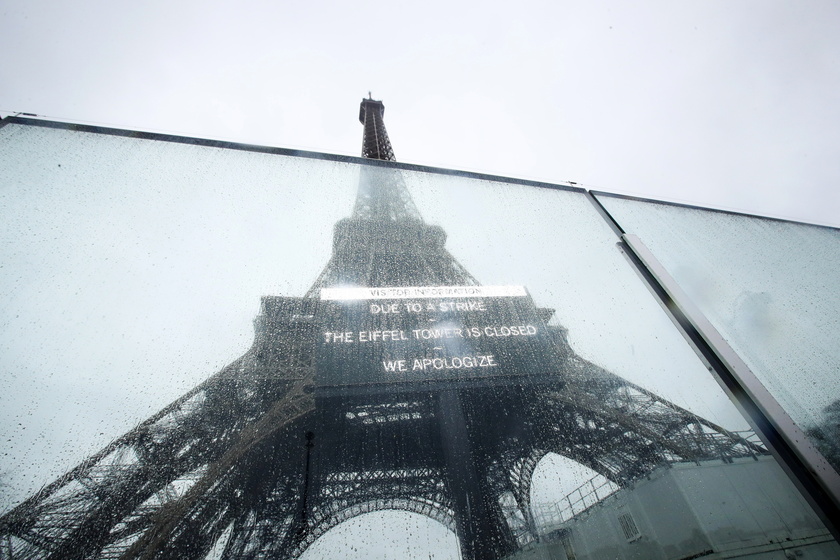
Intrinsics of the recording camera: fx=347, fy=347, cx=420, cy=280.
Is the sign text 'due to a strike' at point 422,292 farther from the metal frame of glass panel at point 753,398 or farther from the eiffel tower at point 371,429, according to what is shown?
the metal frame of glass panel at point 753,398

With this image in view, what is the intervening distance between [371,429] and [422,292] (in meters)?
9.38

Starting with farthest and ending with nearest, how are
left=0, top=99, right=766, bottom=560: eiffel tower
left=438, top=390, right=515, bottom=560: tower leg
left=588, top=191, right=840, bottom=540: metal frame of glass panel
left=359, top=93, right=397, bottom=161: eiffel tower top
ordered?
left=359, top=93, right=397, bottom=161: eiffel tower top, left=438, top=390, right=515, bottom=560: tower leg, left=0, top=99, right=766, bottom=560: eiffel tower, left=588, top=191, right=840, bottom=540: metal frame of glass panel

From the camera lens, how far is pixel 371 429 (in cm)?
1131

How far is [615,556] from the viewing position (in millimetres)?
8727

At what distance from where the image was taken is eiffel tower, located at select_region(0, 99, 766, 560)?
5652 millimetres

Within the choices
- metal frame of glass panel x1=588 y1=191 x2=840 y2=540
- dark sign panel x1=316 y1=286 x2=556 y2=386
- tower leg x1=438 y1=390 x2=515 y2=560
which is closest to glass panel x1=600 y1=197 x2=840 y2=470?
metal frame of glass panel x1=588 y1=191 x2=840 y2=540

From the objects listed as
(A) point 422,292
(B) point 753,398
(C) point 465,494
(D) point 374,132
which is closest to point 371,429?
(C) point 465,494

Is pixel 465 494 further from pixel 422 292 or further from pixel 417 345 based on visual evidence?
pixel 422 292

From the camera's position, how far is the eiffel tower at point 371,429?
5.65m

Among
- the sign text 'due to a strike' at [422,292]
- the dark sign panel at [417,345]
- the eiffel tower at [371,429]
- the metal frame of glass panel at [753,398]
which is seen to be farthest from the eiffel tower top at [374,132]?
the metal frame of glass panel at [753,398]

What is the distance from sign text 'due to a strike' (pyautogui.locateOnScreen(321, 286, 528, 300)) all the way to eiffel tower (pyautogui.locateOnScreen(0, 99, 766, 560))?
24 millimetres

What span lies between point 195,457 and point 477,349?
728cm

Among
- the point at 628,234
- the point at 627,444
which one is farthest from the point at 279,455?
the point at 628,234

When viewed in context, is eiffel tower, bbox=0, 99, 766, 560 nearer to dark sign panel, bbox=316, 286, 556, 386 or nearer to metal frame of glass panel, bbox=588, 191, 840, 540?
dark sign panel, bbox=316, 286, 556, 386
